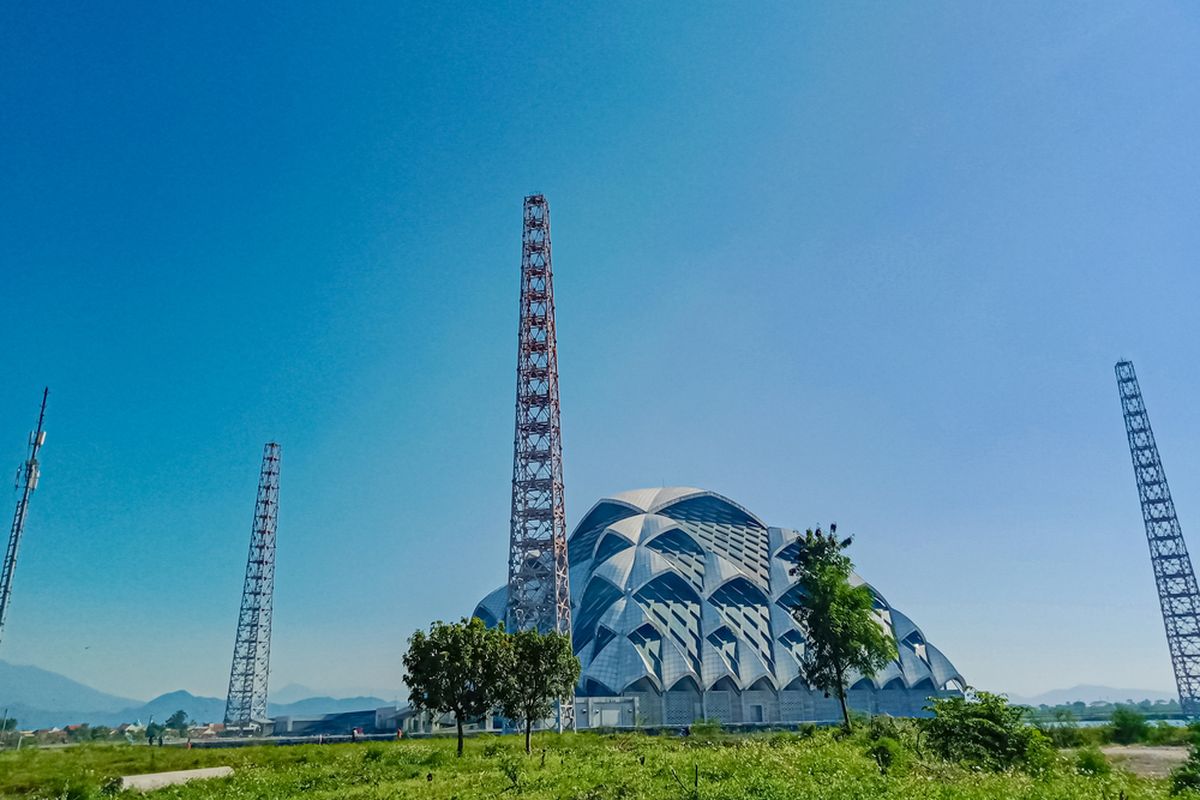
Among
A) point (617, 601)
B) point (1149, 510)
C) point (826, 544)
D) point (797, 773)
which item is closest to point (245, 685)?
point (617, 601)

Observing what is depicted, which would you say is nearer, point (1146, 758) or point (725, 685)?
point (1146, 758)

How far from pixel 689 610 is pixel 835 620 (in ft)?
128

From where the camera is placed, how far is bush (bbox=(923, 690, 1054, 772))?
2248cm

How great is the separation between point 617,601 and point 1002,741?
52.9m

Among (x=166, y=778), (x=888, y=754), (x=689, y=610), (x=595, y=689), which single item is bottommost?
(x=166, y=778)

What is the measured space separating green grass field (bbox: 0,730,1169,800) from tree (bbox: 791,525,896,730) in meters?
9.71

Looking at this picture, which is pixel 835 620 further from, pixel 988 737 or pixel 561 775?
pixel 561 775

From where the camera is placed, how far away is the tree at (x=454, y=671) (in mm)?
34531

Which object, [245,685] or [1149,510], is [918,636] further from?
[245,685]

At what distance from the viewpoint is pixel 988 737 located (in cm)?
2338

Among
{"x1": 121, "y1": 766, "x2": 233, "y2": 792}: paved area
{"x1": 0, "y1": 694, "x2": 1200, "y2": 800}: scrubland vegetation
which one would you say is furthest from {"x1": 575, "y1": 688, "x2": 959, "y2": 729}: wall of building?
{"x1": 121, "y1": 766, "x2": 233, "y2": 792}: paved area

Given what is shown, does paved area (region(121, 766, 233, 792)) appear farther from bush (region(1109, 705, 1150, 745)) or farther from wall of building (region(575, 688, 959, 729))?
bush (region(1109, 705, 1150, 745))

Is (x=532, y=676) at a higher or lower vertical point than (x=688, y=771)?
higher

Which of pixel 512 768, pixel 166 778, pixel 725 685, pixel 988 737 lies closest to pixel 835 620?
pixel 988 737
